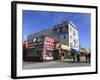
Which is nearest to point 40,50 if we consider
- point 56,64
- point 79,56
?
point 56,64

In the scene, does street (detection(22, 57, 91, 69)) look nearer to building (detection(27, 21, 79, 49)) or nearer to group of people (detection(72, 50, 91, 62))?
group of people (detection(72, 50, 91, 62))

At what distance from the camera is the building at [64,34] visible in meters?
1.93

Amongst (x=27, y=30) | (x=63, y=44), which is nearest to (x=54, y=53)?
(x=63, y=44)

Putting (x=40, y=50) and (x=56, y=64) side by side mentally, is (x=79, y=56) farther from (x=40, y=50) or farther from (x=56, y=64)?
(x=40, y=50)

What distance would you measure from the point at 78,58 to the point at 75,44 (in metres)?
0.13

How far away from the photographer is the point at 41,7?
1892mm

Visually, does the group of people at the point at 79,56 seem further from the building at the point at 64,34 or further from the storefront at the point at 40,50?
the storefront at the point at 40,50

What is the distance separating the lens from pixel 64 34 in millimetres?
1980

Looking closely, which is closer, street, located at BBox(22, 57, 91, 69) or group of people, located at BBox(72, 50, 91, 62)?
street, located at BBox(22, 57, 91, 69)

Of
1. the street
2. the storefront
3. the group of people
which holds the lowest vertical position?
the street

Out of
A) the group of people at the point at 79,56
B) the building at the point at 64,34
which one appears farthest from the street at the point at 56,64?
the building at the point at 64,34

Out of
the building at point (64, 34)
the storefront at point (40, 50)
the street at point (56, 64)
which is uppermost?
the building at point (64, 34)

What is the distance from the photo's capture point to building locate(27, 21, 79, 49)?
1.93 meters

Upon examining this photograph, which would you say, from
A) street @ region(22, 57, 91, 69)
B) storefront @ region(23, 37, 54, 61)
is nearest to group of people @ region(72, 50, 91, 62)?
street @ region(22, 57, 91, 69)
